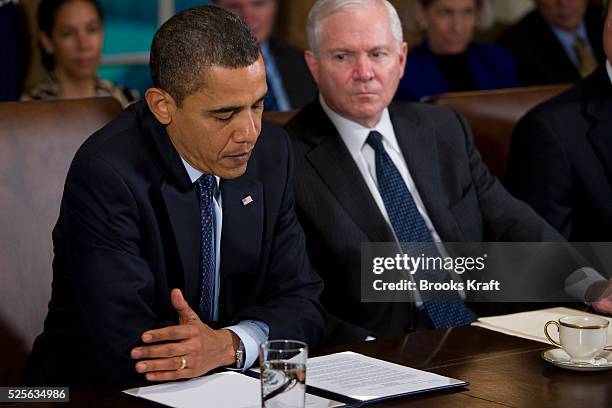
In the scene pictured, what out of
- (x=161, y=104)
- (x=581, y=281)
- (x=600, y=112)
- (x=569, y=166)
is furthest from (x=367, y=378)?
(x=600, y=112)

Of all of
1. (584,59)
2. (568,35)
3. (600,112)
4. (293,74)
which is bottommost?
(600,112)

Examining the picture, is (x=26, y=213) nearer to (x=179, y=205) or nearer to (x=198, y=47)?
(x=179, y=205)

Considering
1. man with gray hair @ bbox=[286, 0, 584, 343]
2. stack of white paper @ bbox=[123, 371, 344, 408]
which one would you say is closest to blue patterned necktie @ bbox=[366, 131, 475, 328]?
man with gray hair @ bbox=[286, 0, 584, 343]

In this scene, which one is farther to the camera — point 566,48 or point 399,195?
point 566,48

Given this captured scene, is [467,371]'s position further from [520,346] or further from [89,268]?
[89,268]

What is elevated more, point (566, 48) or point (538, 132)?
point (566, 48)

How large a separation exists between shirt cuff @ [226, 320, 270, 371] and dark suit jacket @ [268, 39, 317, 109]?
2.46m

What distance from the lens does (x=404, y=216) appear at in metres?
2.71

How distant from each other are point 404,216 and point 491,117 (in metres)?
0.66

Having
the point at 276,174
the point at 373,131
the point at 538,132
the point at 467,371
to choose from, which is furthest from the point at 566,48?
the point at 467,371

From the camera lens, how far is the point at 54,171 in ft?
7.94

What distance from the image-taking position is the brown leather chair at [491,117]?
3184 mm

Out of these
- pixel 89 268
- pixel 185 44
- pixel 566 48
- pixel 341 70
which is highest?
pixel 566 48

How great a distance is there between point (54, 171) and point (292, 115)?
0.72 metres
